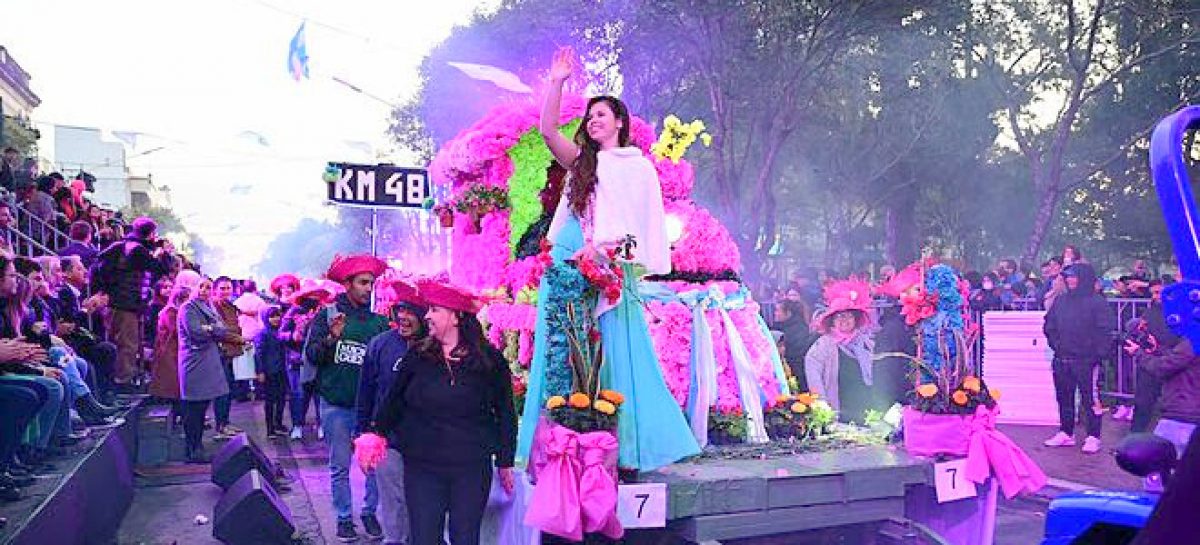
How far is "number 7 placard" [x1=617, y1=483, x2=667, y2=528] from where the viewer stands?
5395 millimetres

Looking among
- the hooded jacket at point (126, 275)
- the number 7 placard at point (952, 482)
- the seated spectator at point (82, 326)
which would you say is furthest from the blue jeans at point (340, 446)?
the hooded jacket at point (126, 275)

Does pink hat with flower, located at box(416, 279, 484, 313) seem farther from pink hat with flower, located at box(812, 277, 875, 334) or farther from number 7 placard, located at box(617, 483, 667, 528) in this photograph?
pink hat with flower, located at box(812, 277, 875, 334)

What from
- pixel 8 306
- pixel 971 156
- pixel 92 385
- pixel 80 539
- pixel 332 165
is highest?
pixel 971 156

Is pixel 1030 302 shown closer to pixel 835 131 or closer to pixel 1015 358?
pixel 1015 358

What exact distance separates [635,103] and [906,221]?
51.7ft

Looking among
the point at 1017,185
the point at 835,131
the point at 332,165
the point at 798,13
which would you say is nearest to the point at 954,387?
the point at 332,165

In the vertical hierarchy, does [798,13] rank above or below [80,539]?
above

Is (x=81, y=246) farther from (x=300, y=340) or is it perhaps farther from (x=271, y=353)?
(x=300, y=340)

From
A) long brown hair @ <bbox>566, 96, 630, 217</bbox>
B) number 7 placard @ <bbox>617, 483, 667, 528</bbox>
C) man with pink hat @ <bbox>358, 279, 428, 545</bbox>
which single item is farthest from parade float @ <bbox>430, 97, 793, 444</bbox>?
number 7 placard @ <bbox>617, 483, 667, 528</bbox>

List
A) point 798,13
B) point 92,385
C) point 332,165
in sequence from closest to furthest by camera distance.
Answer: point 92,385 < point 332,165 < point 798,13

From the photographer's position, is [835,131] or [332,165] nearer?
[332,165]

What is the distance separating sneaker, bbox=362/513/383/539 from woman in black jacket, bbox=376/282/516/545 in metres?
2.62

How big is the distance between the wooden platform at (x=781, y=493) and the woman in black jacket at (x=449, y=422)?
97cm

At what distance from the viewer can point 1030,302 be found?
50.6ft
